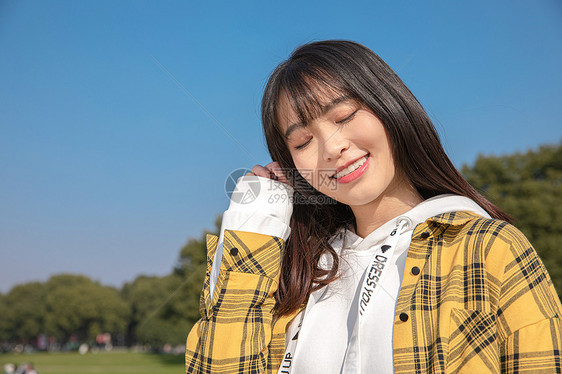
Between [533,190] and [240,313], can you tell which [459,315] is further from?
[533,190]

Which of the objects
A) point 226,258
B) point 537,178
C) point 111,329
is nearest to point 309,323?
point 226,258

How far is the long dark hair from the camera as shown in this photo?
2416 mm

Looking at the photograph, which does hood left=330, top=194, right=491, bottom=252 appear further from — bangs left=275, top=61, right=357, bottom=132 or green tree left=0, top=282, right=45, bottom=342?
green tree left=0, top=282, right=45, bottom=342

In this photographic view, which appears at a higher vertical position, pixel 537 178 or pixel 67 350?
pixel 537 178

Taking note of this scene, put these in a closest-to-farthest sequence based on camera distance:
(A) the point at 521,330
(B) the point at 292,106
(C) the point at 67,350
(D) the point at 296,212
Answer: (A) the point at 521,330, (B) the point at 292,106, (D) the point at 296,212, (C) the point at 67,350

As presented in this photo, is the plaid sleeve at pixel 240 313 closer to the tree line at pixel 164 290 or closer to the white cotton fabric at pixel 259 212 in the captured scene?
the white cotton fabric at pixel 259 212

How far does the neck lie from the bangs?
24.6 inches

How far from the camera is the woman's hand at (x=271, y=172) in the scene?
2.96 meters

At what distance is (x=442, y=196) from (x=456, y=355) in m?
0.85

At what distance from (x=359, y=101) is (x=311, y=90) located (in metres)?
0.26

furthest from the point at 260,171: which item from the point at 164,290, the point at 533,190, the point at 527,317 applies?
the point at 164,290

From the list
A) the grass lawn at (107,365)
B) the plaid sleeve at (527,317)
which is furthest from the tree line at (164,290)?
the plaid sleeve at (527,317)

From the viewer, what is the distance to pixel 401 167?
8.41ft

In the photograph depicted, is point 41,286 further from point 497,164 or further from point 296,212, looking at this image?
point 296,212
